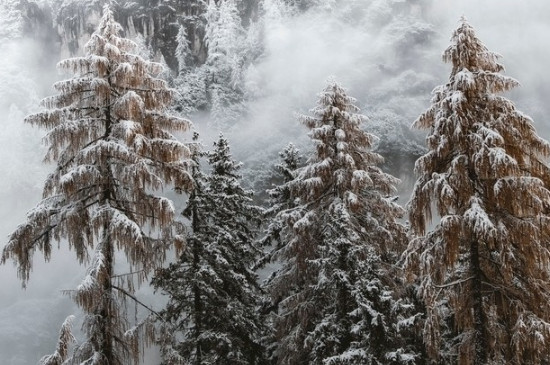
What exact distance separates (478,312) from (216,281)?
9268 millimetres

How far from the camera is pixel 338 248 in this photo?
13836mm

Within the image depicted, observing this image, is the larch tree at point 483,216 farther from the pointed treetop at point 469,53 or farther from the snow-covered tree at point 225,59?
the snow-covered tree at point 225,59

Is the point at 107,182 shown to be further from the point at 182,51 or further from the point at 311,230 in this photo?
the point at 182,51

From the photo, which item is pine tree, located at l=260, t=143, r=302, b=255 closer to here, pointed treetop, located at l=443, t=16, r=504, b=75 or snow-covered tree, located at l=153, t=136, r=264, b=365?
snow-covered tree, located at l=153, t=136, r=264, b=365

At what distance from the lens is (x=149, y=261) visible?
937 cm

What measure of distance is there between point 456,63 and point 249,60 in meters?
85.9

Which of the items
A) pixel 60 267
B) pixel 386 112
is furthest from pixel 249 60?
pixel 60 267

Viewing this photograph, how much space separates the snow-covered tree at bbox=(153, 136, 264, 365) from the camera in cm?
Result: 1611

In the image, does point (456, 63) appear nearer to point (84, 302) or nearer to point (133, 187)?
point (133, 187)

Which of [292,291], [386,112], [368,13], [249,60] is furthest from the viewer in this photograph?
[368,13]

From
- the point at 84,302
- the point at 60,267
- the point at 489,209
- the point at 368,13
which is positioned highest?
the point at 368,13

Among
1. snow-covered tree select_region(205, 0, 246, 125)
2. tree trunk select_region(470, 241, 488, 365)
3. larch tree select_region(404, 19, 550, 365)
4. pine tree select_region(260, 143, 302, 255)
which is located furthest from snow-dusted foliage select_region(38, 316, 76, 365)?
snow-covered tree select_region(205, 0, 246, 125)

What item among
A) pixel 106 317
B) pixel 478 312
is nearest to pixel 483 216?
pixel 478 312

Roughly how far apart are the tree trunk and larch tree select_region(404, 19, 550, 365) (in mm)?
19
